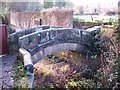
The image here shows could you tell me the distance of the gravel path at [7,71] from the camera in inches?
228

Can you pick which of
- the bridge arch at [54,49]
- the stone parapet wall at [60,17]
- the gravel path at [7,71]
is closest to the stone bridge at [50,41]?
the bridge arch at [54,49]

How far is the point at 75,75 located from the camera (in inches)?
396

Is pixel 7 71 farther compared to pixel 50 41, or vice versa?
pixel 50 41

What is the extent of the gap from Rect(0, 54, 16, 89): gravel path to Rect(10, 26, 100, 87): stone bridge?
442 millimetres

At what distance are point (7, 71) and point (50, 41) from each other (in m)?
3.29

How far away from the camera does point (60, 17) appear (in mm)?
15211

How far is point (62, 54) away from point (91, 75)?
238 centimetres

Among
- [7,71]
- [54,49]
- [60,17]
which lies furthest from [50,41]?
[60,17]

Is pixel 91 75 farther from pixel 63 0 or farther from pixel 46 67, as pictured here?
pixel 63 0

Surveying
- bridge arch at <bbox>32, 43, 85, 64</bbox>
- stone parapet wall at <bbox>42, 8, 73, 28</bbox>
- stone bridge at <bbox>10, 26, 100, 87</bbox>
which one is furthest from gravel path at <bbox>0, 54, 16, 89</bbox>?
stone parapet wall at <bbox>42, 8, 73, 28</bbox>

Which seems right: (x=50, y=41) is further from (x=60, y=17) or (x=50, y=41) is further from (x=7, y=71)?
(x=60, y=17)

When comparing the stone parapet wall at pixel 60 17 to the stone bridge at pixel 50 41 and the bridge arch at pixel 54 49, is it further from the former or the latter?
the bridge arch at pixel 54 49

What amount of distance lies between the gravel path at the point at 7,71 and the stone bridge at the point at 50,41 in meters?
0.44

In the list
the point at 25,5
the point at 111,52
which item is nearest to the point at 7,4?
the point at 25,5
